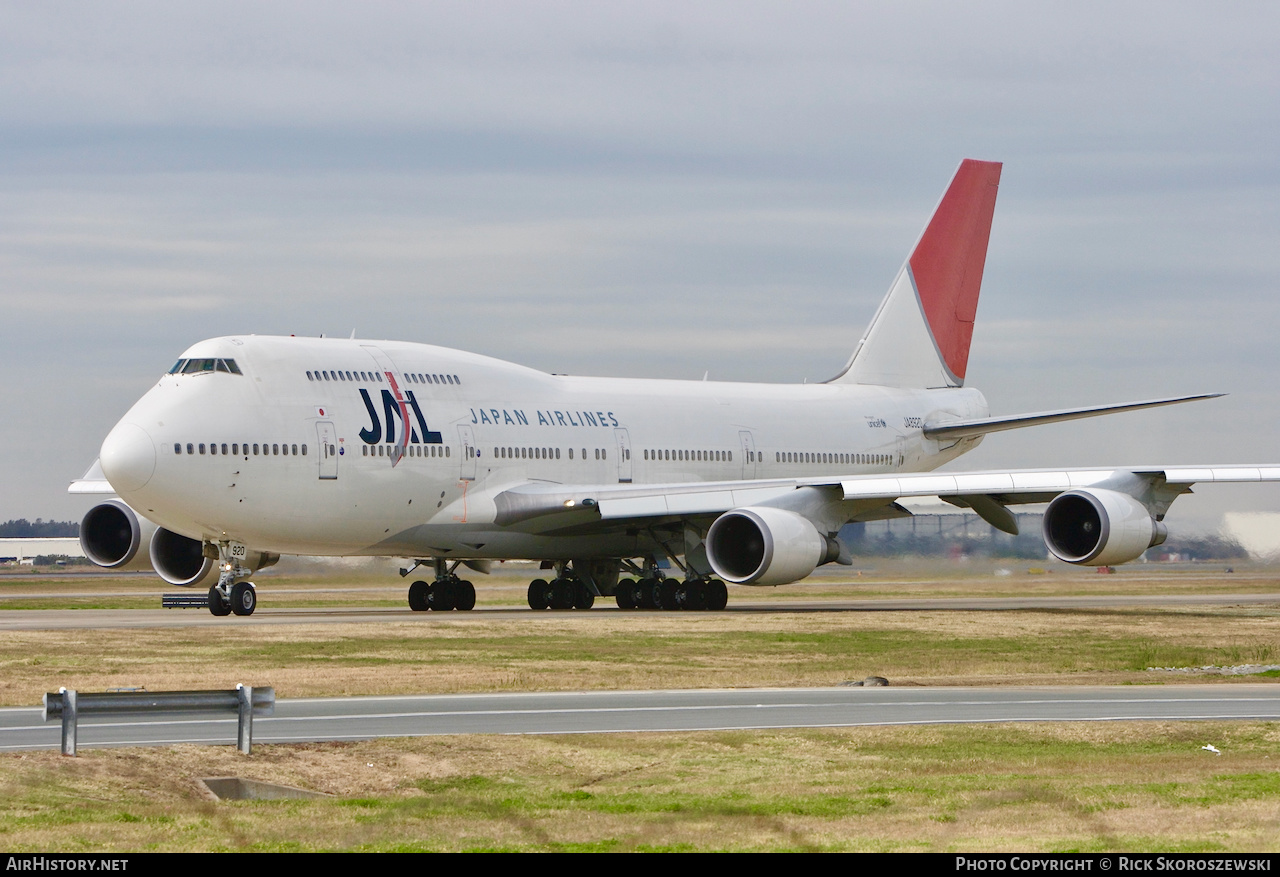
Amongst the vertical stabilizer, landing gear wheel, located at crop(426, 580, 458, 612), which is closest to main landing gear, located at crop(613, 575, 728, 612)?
landing gear wheel, located at crop(426, 580, 458, 612)

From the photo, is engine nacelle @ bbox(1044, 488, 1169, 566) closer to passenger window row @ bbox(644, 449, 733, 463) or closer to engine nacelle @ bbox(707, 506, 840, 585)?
engine nacelle @ bbox(707, 506, 840, 585)

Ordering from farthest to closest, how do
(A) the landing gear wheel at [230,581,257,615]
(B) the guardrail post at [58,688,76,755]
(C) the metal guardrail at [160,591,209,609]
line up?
(C) the metal guardrail at [160,591,209,609] < (A) the landing gear wheel at [230,581,257,615] < (B) the guardrail post at [58,688,76,755]

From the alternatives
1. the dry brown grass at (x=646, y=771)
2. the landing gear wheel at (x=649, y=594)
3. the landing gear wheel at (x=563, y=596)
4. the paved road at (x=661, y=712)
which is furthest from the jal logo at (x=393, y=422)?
the paved road at (x=661, y=712)

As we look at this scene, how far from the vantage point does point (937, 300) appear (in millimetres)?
49969

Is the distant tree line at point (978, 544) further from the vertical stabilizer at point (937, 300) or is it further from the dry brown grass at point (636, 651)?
the dry brown grass at point (636, 651)

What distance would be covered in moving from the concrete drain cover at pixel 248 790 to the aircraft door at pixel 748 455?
29.6 m

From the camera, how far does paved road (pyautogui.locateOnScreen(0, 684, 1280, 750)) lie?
52.1 feet

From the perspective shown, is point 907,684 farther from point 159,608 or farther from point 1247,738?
point 159,608

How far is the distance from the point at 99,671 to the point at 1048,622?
17.3 meters

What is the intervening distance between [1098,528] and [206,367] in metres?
17.1

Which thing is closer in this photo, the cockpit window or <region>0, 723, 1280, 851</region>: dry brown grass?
<region>0, 723, 1280, 851</region>: dry brown grass

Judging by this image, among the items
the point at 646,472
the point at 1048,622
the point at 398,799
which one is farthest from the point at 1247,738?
the point at 646,472

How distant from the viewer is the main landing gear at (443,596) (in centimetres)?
3828

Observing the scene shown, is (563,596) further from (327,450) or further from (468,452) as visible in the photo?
(327,450)
